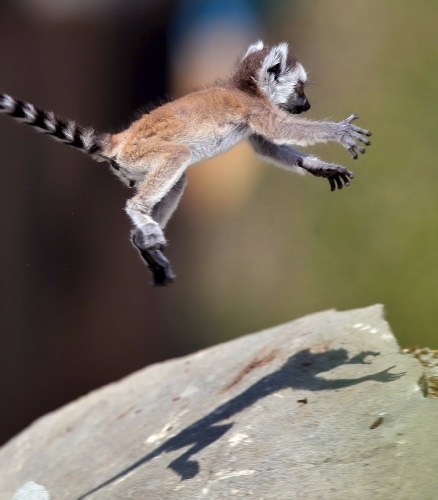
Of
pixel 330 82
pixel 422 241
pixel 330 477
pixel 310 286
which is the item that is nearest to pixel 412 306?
pixel 422 241

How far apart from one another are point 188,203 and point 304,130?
4.47 metres

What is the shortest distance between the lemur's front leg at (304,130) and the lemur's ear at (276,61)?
1.21ft

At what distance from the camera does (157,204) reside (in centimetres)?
439

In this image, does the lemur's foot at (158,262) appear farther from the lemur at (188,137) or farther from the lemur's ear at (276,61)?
the lemur's ear at (276,61)

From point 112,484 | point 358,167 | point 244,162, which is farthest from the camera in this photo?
point 244,162

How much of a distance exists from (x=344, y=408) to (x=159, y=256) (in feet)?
3.43

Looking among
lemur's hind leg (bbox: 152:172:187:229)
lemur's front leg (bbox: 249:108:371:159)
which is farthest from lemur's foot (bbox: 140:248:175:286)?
lemur's front leg (bbox: 249:108:371:159)

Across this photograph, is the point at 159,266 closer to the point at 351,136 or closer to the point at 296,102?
the point at 351,136

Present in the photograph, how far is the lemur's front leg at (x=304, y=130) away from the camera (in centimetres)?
416

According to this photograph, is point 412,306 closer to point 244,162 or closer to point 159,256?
point 244,162

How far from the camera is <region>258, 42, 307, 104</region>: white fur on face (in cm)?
471

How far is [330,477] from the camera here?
329cm

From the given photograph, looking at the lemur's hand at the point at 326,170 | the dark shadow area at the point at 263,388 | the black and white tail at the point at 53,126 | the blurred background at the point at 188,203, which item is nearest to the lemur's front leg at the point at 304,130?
the lemur's hand at the point at 326,170

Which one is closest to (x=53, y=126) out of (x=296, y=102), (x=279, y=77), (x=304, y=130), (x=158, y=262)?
(x=158, y=262)
